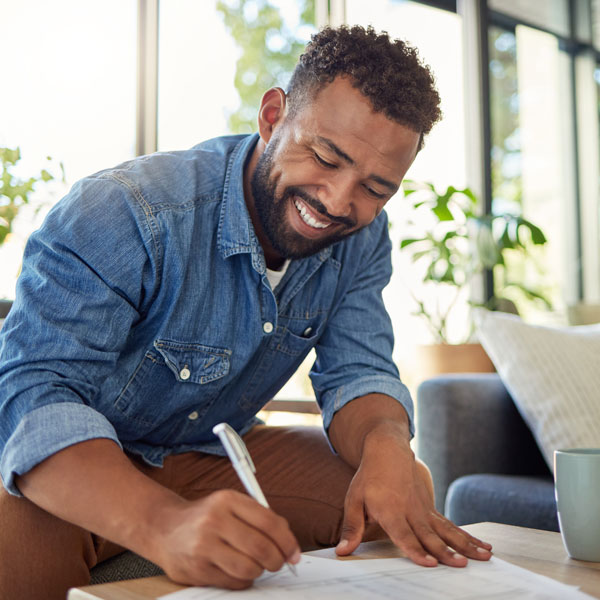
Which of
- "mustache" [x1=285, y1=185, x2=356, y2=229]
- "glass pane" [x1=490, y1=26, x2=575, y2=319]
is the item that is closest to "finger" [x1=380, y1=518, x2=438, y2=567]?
"mustache" [x1=285, y1=185, x2=356, y2=229]

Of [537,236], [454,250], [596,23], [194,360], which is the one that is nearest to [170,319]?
[194,360]

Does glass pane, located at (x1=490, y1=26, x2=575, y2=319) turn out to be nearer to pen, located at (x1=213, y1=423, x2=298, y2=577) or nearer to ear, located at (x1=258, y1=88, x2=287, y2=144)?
ear, located at (x1=258, y1=88, x2=287, y2=144)

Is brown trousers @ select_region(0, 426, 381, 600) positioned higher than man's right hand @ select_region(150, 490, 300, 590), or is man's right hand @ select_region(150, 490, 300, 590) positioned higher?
man's right hand @ select_region(150, 490, 300, 590)

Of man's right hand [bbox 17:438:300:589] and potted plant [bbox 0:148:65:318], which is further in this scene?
potted plant [bbox 0:148:65:318]

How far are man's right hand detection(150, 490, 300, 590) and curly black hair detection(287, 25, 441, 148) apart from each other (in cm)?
66

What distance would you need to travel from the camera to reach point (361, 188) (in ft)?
3.80

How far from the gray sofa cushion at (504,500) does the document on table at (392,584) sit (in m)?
0.73

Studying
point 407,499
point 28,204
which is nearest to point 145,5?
point 28,204

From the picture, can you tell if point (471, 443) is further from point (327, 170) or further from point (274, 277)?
point (327, 170)

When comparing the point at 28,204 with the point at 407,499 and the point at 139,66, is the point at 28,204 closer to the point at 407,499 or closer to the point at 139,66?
the point at 139,66

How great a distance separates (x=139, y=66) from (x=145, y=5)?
0.22 meters

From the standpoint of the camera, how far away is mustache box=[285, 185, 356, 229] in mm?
1160

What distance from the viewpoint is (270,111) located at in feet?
4.19

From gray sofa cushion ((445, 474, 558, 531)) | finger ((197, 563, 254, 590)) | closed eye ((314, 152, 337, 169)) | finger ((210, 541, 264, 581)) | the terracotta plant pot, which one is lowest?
gray sofa cushion ((445, 474, 558, 531))
